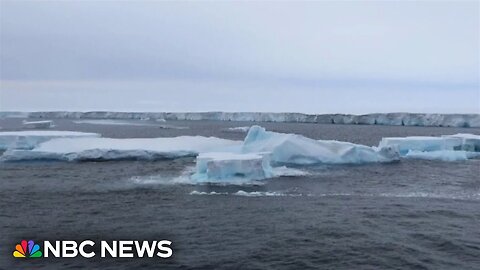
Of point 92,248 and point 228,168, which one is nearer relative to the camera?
point 92,248

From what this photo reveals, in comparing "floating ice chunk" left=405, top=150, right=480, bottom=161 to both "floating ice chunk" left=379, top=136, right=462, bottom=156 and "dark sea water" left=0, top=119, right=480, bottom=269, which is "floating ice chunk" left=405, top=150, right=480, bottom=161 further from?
"dark sea water" left=0, top=119, right=480, bottom=269

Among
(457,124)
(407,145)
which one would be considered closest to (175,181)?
(407,145)

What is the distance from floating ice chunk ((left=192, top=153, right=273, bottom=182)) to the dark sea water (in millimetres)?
927

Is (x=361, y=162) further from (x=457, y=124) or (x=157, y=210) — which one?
(x=457, y=124)

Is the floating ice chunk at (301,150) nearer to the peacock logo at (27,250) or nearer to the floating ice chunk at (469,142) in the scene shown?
the floating ice chunk at (469,142)

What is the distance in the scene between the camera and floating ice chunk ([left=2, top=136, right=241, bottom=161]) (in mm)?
25712

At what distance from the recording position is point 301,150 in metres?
25.0

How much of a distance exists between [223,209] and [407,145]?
21805 millimetres

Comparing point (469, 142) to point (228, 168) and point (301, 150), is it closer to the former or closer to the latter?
point (301, 150)

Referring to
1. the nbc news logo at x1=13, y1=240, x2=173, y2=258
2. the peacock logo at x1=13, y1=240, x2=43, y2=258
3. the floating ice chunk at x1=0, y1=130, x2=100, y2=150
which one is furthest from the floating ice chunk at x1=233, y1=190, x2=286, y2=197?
the floating ice chunk at x1=0, y1=130, x2=100, y2=150

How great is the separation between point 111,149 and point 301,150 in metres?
10.8

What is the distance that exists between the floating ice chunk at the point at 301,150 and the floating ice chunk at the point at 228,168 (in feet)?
16.7

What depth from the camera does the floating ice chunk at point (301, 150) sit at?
24870 mm

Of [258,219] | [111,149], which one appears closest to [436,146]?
[111,149]
